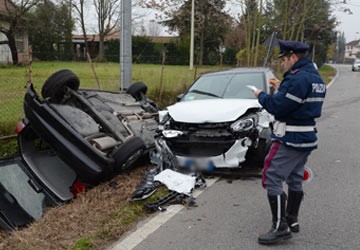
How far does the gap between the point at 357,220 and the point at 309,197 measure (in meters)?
0.75

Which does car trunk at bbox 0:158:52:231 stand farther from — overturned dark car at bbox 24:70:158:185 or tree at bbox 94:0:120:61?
tree at bbox 94:0:120:61

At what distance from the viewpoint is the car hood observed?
5324 mm

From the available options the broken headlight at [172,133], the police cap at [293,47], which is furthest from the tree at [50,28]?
the police cap at [293,47]

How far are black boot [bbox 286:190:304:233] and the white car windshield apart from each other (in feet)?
9.09

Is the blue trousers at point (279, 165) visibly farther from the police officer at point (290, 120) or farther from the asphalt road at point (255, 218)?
the asphalt road at point (255, 218)

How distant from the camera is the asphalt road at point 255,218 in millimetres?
3559

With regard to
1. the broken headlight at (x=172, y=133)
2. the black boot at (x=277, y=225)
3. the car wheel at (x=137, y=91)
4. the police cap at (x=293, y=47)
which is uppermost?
the police cap at (x=293, y=47)

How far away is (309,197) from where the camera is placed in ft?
15.5

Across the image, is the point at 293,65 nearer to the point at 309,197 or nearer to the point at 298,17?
the point at 309,197

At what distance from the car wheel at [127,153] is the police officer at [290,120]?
2144 mm

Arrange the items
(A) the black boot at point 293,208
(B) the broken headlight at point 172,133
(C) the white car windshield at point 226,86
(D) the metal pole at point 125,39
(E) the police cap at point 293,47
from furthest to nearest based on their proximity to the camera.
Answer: (D) the metal pole at point 125,39
(C) the white car windshield at point 226,86
(B) the broken headlight at point 172,133
(A) the black boot at point 293,208
(E) the police cap at point 293,47

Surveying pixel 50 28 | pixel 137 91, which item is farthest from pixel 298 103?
pixel 50 28

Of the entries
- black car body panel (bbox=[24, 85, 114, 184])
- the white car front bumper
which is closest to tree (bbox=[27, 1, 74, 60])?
black car body panel (bbox=[24, 85, 114, 184])

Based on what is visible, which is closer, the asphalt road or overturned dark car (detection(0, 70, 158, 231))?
the asphalt road
